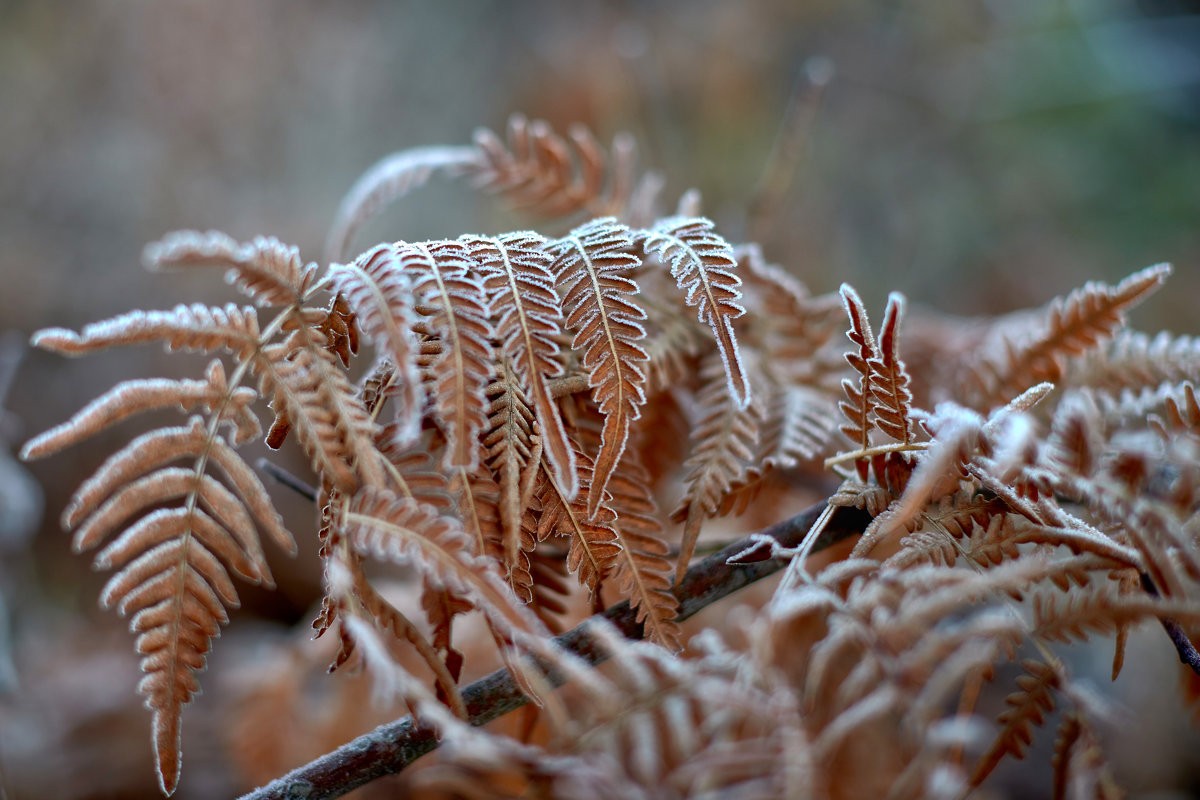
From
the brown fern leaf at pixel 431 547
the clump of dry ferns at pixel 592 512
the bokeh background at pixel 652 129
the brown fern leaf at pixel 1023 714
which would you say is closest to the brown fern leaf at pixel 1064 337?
the clump of dry ferns at pixel 592 512

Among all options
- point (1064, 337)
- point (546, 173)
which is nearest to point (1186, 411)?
point (1064, 337)

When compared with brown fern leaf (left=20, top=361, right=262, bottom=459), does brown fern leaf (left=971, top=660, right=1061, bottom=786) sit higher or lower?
lower

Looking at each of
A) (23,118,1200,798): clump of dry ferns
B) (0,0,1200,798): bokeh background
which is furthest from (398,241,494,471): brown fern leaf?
(0,0,1200,798): bokeh background

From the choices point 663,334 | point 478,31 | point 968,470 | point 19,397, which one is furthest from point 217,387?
point 478,31

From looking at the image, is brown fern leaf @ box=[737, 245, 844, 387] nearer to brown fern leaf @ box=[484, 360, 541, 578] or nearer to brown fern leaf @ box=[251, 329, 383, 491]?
brown fern leaf @ box=[484, 360, 541, 578]

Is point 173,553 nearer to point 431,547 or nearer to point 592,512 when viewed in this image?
point 431,547

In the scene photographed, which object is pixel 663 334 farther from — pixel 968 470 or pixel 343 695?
pixel 343 695

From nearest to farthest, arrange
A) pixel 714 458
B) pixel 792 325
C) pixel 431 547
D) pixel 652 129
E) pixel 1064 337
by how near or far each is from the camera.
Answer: pixel 431 547 → pixel 714 458 → pixel 1064 337 → pixel 792 325 → pixel 652 129
